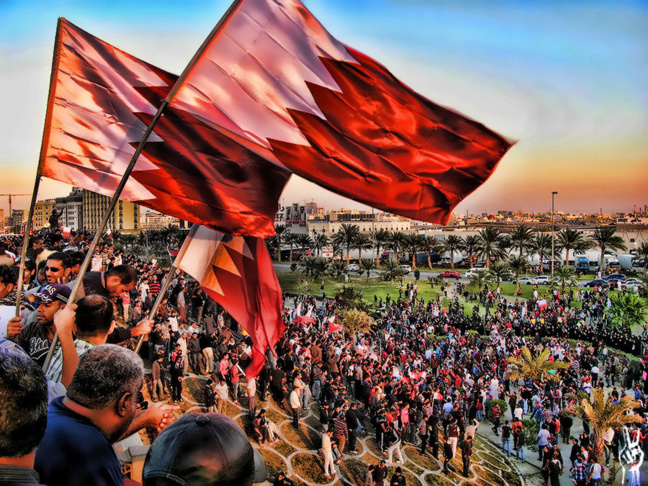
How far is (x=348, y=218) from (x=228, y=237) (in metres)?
126

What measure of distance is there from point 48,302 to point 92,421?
237cm

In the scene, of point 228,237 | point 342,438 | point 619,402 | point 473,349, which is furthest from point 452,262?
point 228,237

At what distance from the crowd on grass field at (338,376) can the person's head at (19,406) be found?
0.41 meters

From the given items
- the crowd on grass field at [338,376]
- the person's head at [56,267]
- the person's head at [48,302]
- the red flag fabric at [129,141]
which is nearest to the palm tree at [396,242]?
the crowd on grass field at [338,376]

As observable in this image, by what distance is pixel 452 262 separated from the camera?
224 ft

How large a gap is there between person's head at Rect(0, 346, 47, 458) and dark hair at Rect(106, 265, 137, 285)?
10.9 feet

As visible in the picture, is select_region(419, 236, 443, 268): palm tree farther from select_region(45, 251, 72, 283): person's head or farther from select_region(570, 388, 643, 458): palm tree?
select_region(45, 251, 72, 283): person's head

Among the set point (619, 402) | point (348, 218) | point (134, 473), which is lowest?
point (619, 402)

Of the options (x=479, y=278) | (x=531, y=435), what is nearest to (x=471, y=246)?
(x=479, y=278)

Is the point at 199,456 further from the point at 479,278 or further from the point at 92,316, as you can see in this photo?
the point at 479,278

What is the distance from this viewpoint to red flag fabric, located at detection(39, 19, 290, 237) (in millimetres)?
4391

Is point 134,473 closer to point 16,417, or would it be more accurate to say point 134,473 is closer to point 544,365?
point 16,417

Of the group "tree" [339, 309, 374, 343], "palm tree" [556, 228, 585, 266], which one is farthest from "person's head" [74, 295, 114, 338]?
"palm tree" [556, 228, 585, 266]

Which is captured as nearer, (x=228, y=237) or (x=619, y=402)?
(x=228, y=237)
